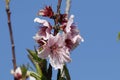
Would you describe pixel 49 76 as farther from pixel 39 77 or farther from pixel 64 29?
pixel 64 29

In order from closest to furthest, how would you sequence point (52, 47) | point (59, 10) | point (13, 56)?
point (13, 56), point (59, 10), point (52, 47)

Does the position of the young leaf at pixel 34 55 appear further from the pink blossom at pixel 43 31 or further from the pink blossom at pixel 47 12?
the pink blossom at pixel 47 12

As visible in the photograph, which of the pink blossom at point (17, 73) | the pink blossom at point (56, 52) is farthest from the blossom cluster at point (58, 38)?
the pink blossom at point (17, 73)

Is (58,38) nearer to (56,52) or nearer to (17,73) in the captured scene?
(56,52)

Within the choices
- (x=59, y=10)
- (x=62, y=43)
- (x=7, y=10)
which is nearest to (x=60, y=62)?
(x=62, y=43)

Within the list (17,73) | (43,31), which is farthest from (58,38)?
(17,73)

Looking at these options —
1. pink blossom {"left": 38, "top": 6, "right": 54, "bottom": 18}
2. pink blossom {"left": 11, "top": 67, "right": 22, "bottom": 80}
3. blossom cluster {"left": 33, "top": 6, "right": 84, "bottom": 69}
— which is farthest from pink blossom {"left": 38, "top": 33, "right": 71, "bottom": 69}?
pink blossom {"left": 11, "top": 67, "right": 22, "bottom": 80}

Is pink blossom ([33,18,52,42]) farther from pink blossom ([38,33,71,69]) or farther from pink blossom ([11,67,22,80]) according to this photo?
pink blossom ([11,67,22,80])
